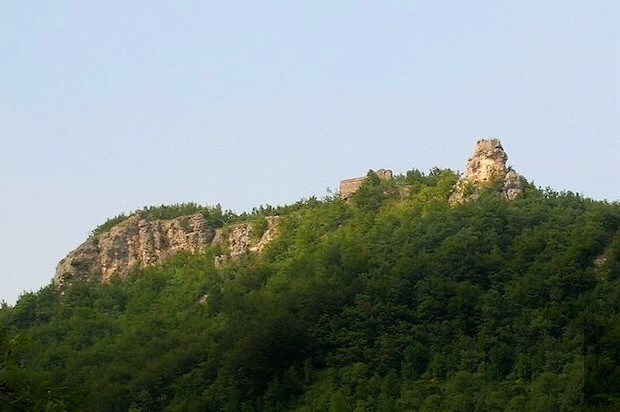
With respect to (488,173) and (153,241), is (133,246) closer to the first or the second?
(153,241)

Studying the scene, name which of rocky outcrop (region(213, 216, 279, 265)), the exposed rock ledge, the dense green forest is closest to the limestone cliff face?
the exposed rock ledge

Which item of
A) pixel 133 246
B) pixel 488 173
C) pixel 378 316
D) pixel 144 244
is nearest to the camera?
pixel 378 316

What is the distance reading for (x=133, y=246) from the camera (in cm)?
4497

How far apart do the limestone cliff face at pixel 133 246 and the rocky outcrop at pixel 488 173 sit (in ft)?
31.4

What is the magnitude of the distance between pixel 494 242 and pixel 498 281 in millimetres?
1921

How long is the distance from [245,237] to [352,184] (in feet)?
13.4

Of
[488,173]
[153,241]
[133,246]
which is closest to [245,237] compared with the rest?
[153,241]

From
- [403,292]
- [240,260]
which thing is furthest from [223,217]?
[403,292]

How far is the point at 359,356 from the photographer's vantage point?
33125 mm

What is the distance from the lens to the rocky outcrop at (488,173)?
39.2 metres

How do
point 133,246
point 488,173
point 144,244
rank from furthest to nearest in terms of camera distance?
point 133,246 < point 144,244 < point 488,173

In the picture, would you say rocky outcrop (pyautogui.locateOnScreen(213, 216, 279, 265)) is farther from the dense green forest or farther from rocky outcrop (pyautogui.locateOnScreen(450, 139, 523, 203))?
rocky outcrop (pyautogui.locateOnScreen(450, 139, 523, 203))

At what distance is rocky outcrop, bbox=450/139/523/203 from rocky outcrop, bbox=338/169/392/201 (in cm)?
365

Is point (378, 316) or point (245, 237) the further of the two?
point (245, 237)
